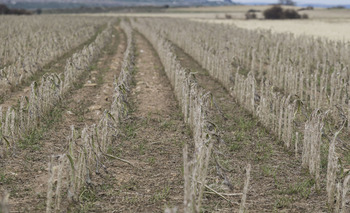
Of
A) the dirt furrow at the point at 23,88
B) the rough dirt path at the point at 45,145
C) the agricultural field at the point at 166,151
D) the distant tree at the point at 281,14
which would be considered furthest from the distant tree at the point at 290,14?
the rough dirt path at the point at 45,145

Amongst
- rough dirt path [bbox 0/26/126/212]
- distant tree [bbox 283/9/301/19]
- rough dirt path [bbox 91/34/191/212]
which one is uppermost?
distant tree [bbox 283/9/301/19]

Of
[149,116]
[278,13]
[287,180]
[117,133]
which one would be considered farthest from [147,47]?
[278,13]

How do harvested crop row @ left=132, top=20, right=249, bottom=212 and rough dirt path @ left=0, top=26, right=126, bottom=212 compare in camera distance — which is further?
rough dirt path @ left=0, top=26, right=126, bottom=212

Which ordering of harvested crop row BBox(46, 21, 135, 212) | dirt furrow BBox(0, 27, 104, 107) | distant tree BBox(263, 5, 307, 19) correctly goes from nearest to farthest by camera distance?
harvested crop row BBox(46, 21, 135, 212) < dirt furrow BBox(0, 27, 104, 107) < distant tree BBox(263, 5, 307, 19)

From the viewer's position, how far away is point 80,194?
217 inches

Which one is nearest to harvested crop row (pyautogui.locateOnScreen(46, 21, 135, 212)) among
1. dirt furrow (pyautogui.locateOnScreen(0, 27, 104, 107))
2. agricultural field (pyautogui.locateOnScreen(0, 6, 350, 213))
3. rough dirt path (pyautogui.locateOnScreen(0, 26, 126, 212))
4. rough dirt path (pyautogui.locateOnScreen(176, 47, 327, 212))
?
agricultural field (pyautogui.locateOnScreen(0, 6, 350, 213))

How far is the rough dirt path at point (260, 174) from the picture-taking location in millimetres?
5418

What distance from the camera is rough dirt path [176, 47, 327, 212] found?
5.42 metres

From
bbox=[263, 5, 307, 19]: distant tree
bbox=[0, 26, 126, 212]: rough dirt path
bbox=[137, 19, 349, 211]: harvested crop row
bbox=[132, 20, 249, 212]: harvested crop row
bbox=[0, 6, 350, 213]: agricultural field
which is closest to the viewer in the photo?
bbox=[132, 20, 249, 212]: harvested crop row

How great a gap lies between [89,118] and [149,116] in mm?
1326

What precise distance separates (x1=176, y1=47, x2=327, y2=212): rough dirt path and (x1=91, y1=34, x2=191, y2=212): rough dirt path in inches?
24.7

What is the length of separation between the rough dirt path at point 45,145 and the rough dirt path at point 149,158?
0.83 meters

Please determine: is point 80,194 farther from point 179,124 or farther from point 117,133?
point 179,124

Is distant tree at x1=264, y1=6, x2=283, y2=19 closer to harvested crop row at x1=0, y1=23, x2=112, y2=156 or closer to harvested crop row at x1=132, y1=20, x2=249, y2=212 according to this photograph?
harvested crop row at x1=132, y1=20, x2=249, y2=212
